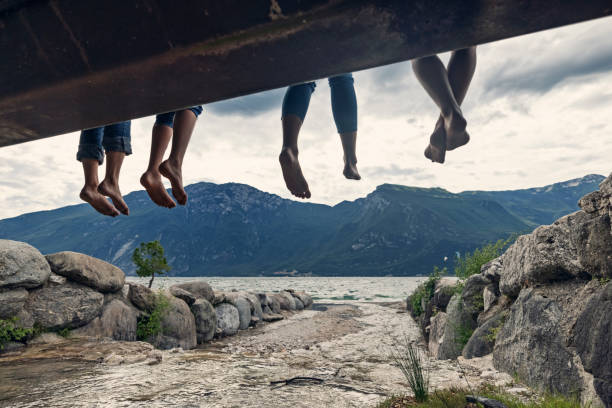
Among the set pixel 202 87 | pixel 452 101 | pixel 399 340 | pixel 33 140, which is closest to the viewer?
pixel 202 87

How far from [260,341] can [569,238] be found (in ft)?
21.2

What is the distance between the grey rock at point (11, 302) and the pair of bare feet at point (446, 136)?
572 cm

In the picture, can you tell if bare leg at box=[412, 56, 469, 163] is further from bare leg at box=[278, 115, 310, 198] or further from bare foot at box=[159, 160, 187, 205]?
bare foot at box=[159, 160, 187, 205]

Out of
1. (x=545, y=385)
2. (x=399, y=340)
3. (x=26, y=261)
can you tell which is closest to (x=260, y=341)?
(x=399, y=340)

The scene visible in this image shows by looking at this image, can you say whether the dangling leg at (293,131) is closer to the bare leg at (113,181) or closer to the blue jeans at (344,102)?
the blue jeans at (344,102)

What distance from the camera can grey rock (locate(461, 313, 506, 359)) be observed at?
373 cm

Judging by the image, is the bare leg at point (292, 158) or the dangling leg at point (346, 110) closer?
the bare leg at point (292, 158)

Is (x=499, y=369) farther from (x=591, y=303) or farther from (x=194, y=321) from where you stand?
(x=194, y=321)

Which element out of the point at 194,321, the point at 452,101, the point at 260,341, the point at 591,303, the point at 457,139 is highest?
A: the point at 452,101

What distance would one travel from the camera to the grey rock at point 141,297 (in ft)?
21.4

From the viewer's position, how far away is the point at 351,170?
247 cm

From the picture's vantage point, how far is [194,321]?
741 centimetres

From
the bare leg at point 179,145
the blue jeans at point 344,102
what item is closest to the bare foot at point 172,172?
the bare leg at point 179,145

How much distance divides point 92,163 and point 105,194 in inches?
9.9
